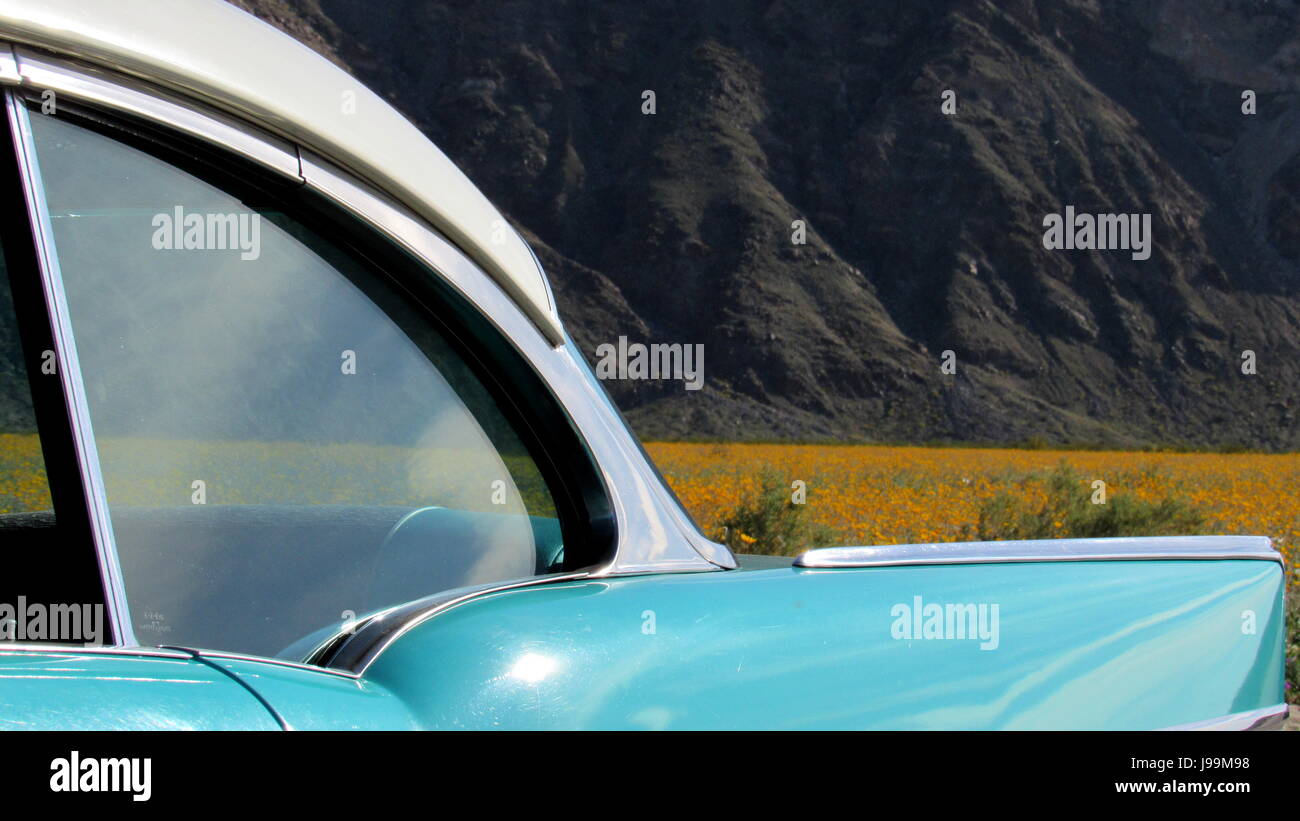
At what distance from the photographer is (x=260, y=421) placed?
1144 millimetres

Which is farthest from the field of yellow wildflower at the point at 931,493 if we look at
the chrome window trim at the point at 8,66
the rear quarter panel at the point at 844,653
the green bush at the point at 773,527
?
the chrome window trim at the point at 8,66

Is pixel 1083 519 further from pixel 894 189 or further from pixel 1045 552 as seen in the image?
pixel 894 189

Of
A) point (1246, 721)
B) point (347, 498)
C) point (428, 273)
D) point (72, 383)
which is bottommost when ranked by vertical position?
point (1246, 721)

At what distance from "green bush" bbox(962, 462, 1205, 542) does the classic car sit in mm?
8057

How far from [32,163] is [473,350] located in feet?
1.40

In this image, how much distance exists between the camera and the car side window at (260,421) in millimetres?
1051

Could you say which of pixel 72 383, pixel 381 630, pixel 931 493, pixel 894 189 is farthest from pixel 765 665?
pixel 894 189

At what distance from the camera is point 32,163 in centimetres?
93

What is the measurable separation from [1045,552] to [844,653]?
1.30 ft

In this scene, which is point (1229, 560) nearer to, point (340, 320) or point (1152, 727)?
point (1152, 727)

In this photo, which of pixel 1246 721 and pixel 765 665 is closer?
pixel 765 665

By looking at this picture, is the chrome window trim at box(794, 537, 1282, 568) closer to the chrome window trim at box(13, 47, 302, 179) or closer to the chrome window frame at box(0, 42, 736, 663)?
the chrome window frame at box(0, 42, 736, 663)

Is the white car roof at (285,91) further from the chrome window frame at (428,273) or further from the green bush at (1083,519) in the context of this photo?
the green bush at (1083,519)
